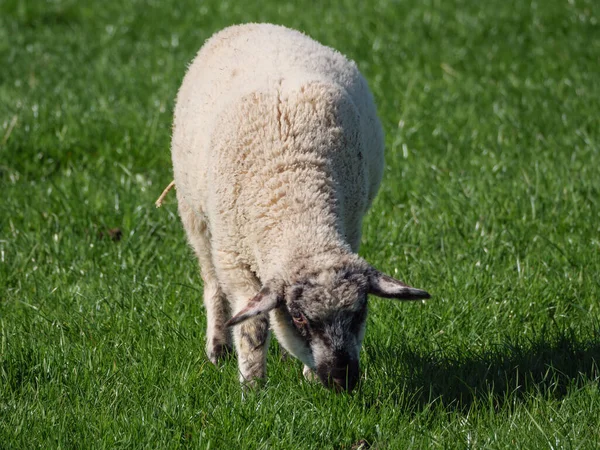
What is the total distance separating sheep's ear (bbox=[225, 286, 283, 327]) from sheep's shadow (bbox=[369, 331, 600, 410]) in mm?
692

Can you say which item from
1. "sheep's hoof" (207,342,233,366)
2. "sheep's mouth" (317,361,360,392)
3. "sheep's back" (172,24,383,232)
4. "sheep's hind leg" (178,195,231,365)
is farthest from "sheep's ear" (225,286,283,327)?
"sheep's hind leg" (178,195,231,365)

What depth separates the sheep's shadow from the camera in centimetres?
398

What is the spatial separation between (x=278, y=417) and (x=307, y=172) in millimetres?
1014

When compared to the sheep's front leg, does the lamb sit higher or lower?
higher

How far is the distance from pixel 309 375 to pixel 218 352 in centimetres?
68

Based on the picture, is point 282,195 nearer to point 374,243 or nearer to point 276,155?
point 276,155

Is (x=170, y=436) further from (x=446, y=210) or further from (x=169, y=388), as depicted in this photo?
(x=446, y=210)

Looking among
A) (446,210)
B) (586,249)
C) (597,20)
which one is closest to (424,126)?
(446,210)

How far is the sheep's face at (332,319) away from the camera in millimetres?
3578

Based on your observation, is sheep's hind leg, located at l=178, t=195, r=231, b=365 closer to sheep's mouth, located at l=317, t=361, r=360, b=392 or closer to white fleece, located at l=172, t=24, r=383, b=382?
white fleece, located at l=172, t=24, r=383, b=382

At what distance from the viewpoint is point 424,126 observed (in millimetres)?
7352

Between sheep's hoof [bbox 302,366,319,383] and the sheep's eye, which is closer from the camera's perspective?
the sheep's eye

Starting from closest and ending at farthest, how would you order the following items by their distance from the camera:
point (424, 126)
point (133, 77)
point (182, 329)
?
point (182, 329) → point (424, 126) → point (133, 77)

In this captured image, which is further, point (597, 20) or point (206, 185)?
point (597, 20)
